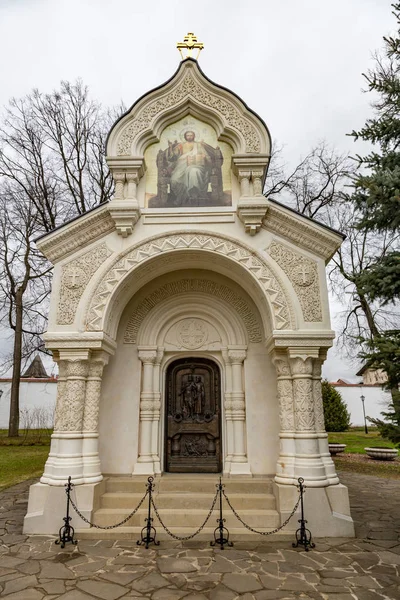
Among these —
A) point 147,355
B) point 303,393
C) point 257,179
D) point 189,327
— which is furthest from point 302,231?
point 147,355

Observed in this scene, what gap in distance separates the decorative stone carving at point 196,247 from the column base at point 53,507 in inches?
102

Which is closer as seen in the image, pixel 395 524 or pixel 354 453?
pixel 395 524

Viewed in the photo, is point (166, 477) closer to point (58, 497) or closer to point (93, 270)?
point (58, 497)

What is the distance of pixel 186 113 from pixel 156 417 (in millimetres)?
6284

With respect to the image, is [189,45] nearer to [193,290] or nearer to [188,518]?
[193,290]

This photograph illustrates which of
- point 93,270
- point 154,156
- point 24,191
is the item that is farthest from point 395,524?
point 24,191

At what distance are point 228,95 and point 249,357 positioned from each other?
5.36 meters

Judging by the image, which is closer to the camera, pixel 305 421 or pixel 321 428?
pixel 305 421

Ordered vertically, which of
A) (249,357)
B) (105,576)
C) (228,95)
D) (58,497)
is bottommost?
(105,576)

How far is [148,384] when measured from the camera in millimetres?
8055

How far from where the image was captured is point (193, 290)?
862 centimetres

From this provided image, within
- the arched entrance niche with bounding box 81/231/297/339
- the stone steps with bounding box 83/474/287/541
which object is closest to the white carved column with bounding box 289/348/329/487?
the arched entrance niche with bounding box 81/231/297/339

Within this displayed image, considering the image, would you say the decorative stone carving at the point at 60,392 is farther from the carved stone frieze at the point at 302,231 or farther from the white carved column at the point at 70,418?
the carved stone frieze at the point at 302,231

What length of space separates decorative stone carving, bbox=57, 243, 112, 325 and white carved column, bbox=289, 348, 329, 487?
3.81 metres
